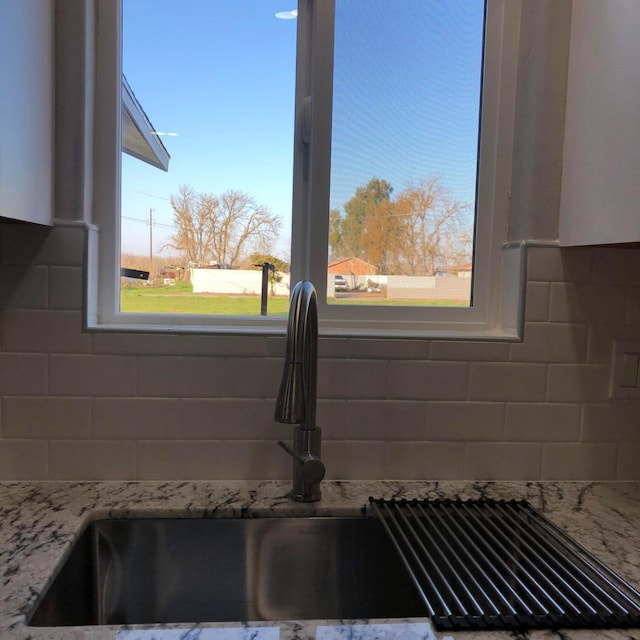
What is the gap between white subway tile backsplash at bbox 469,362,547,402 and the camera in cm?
133

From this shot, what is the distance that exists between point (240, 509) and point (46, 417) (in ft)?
1.52

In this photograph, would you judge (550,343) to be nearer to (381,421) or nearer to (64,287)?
(381,421)

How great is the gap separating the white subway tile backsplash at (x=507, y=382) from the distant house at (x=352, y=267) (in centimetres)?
33

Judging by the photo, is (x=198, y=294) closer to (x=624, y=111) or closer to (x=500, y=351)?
(x=500, y=351)

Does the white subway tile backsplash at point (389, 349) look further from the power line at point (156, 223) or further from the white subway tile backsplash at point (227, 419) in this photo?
the power line at point (156, 223)

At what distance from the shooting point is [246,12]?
140cm

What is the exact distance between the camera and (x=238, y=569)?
3.83ft

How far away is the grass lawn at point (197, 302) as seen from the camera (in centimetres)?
141

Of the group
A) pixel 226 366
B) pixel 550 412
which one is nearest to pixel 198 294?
pixel 226 366

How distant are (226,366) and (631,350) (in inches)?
35.8

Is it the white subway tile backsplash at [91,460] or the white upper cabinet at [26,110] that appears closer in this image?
the white upper cabinet at [26,110]

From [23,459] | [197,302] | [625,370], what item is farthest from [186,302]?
[625,370]

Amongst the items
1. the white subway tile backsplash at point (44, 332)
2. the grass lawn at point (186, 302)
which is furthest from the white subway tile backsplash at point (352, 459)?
the white subway tile backsplash at point (44, 332)

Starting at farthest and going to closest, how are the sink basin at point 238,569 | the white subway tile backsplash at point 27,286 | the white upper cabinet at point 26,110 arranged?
the white subway tile backsplash at point 27,286
the sink basin at point 238,569
the white upper cabinet at point 26,110
